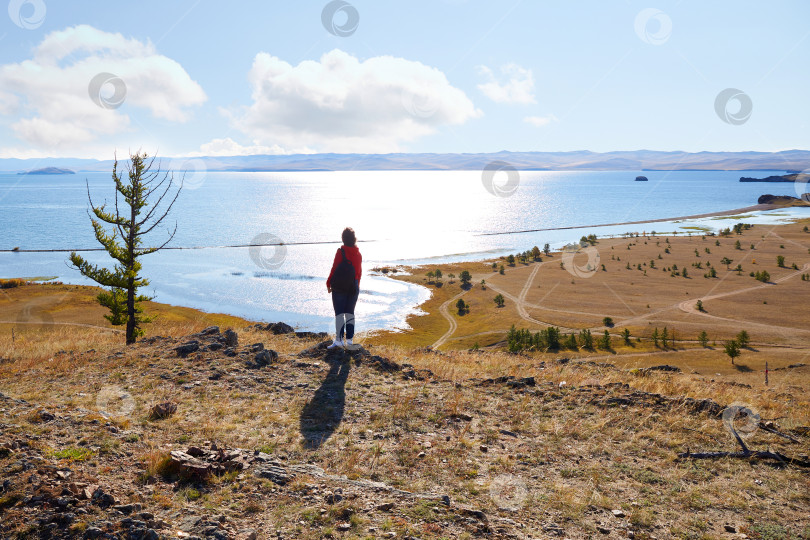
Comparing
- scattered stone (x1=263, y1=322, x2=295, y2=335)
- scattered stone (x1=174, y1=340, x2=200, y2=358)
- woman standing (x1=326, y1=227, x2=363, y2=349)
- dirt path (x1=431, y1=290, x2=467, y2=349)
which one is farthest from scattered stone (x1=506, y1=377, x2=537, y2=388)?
dirt path (x1=431, y1=290, x2=467, y2=349)

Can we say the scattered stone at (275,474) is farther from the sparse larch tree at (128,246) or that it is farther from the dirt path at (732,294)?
the dirt path at (732,294)

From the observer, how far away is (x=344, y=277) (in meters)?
12.1

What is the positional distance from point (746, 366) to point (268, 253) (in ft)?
323

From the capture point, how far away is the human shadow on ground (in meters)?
8.52

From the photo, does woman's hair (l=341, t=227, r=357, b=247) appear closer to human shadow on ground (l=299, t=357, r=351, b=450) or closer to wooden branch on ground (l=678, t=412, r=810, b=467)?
human shadow on ground (l=299, t=357, r=351, b=450)

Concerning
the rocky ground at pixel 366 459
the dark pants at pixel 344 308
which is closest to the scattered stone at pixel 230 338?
the rocky ground at pixel 366 459

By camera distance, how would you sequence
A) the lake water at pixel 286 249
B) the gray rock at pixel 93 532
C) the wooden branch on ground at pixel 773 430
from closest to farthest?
the gray rock at pixel 93 532, the wooden branch on ground at pixel 773 430, the lake water at pixel 286 249

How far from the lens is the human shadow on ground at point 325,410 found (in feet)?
28.0

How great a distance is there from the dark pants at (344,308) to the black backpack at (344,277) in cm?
14

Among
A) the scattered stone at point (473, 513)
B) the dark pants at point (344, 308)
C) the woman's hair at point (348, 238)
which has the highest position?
the woman's hair at point (348, 238)

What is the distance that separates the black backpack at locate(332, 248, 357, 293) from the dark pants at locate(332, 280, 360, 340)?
0.46ft

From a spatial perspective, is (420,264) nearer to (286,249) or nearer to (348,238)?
(286,249)

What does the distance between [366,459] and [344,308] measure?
535 centimetres

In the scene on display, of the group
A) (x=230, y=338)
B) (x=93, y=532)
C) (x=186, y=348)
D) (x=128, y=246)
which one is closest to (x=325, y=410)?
(x=93, y=532)
